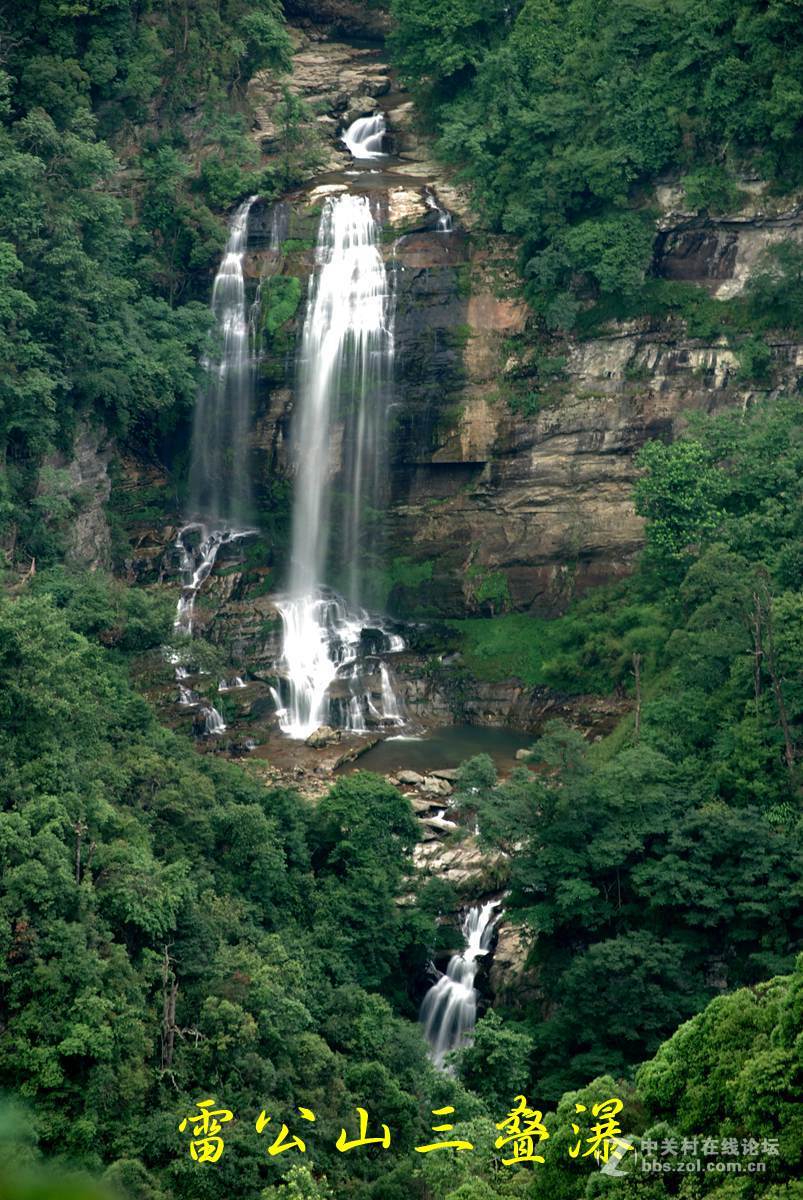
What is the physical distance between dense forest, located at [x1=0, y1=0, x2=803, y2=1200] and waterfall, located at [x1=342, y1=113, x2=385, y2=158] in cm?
112

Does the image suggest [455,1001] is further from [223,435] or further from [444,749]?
[223,435]

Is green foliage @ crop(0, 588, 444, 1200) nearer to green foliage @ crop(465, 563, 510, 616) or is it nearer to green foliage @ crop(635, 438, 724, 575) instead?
green foliage @ crop(635, 438, 724, 575)

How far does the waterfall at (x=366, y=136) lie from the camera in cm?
3753

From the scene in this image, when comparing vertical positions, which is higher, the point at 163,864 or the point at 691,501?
the point at 691,501

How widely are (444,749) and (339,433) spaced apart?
7015 mm

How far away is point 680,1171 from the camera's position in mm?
13641

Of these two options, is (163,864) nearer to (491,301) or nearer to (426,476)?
(426,476)

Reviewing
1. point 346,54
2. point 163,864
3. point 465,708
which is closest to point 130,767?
point 163,864

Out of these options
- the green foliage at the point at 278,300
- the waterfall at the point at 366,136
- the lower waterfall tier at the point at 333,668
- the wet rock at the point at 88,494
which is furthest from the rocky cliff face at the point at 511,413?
the wet rock at the point at 88,494

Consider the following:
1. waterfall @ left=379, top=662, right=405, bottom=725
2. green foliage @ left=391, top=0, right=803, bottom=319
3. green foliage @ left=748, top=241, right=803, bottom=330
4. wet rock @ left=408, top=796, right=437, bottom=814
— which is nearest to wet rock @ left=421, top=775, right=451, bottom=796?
wet rock @ left=408, top=796, right=437, bottom=814

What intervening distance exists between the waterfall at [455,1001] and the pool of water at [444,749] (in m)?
5.36

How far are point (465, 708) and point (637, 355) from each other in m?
7.62

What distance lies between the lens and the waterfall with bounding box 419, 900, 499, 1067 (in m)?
23.8

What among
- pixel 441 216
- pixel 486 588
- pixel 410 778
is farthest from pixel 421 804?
pixel 441 216
